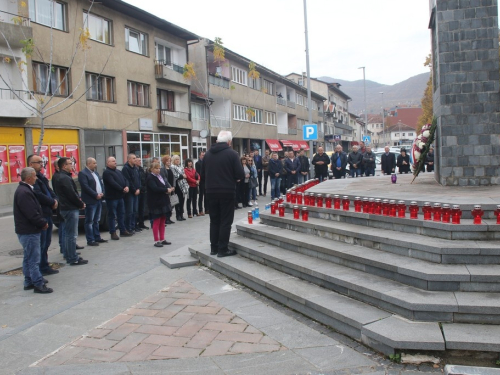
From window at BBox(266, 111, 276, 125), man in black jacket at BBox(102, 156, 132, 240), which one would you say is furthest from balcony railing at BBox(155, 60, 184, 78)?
man in black jacket at BBox(102, 156, 132, 240)

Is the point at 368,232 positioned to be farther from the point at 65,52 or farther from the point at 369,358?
the point at 65,52

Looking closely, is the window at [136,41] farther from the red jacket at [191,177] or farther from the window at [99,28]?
the red jacket at [191,177]

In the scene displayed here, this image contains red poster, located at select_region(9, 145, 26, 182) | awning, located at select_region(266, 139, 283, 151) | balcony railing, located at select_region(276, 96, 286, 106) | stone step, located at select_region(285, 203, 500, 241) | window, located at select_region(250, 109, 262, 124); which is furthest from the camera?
balcony railing, located at select_region(276, 96, 286, 106)

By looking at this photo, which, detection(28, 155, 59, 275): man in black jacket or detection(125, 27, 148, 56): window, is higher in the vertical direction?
detection(125, 27, 148, 56): window

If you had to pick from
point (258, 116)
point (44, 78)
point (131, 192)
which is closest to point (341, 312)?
point (131, 192)

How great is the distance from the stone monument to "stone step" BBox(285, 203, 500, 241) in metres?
3.62

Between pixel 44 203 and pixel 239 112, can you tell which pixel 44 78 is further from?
pixel 239 112

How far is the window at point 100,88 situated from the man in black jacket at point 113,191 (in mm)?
14835

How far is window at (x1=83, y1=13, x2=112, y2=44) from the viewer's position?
953 inches

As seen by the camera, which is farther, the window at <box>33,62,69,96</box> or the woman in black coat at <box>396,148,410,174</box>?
the window at <box>33,62,69,96</box>

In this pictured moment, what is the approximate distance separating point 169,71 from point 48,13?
960cm

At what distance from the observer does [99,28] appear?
24.9 m

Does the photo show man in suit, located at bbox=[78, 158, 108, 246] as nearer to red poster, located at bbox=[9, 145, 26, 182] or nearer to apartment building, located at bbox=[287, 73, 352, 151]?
red poster, located at bbox=[9, 145, 26, 182]

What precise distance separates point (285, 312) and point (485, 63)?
22.5ft
